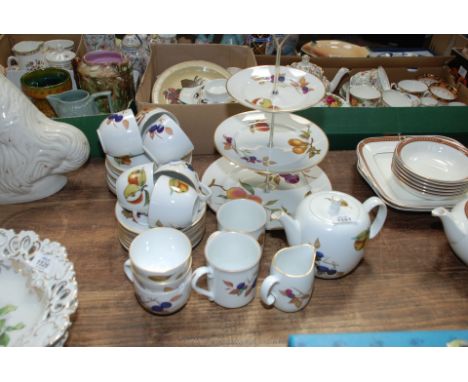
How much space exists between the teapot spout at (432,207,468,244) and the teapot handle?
96 millimetres

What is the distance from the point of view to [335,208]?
2.65 ft

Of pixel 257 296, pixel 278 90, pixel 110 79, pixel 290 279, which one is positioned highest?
pixel 278 90

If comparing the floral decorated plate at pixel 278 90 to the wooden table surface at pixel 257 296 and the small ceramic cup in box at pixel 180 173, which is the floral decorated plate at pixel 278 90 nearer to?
the small ceramic cup in box at pixel 180 173

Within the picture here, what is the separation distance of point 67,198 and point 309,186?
1.90ft

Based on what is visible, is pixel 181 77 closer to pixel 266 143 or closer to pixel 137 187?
pixel 266 143

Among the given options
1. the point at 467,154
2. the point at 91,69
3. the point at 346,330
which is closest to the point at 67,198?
the point at 91,69

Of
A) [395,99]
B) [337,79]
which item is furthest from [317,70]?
[395,99]

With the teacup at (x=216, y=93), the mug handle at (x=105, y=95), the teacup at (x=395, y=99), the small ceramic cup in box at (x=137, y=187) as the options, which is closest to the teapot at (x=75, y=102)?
the mug handle at (x=105, y=95)

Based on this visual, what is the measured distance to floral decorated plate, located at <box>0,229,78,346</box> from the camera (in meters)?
0.69

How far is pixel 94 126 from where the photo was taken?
109 centimetres

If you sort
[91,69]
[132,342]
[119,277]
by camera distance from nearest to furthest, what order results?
[132,342], [119,277], [91,69]

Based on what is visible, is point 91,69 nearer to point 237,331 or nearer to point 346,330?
point 237,331

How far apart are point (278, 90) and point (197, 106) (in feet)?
0.98

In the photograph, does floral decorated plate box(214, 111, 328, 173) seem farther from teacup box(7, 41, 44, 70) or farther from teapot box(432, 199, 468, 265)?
teacup box(7, 41, 44, 70)
